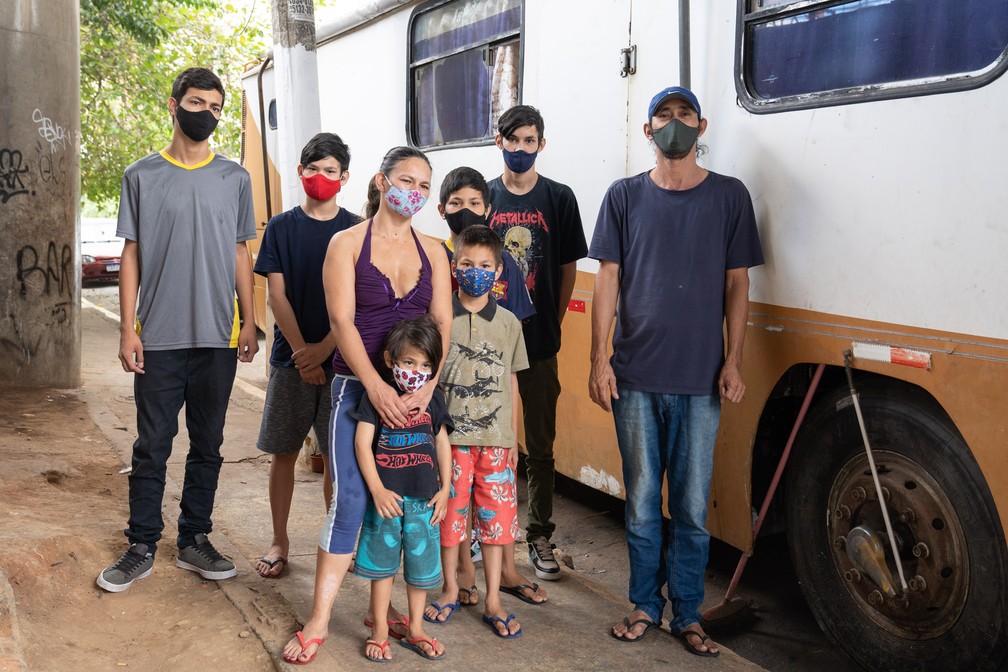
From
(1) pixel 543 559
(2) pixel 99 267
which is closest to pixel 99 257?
(2) pixel 99 267

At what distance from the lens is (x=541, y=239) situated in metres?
4.06

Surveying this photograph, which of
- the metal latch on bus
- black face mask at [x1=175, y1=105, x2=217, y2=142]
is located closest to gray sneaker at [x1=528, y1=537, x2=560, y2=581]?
the metal latch on bus

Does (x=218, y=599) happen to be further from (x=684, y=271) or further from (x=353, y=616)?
(x=684, y=271)

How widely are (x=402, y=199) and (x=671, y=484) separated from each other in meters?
1.38

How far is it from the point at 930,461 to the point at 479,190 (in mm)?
1834

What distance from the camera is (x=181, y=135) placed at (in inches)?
146

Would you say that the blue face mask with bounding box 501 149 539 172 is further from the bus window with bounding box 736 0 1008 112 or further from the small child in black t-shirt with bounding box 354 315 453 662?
the small child in black t-shirt with bounding box 354 315 453 662

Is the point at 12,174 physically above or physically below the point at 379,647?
above

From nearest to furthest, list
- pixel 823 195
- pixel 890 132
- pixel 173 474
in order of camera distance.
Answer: pixel 890 132 < pixel 823 195 < pixel 173 474

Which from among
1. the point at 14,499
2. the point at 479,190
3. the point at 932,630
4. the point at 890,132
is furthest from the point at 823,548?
the point at 14,499

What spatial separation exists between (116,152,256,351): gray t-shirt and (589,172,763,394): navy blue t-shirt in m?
1.55

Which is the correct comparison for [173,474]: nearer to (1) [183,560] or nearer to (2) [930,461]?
(1) [183,560]

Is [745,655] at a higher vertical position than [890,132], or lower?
lower

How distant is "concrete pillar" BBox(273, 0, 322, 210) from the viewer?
18.3 ft
